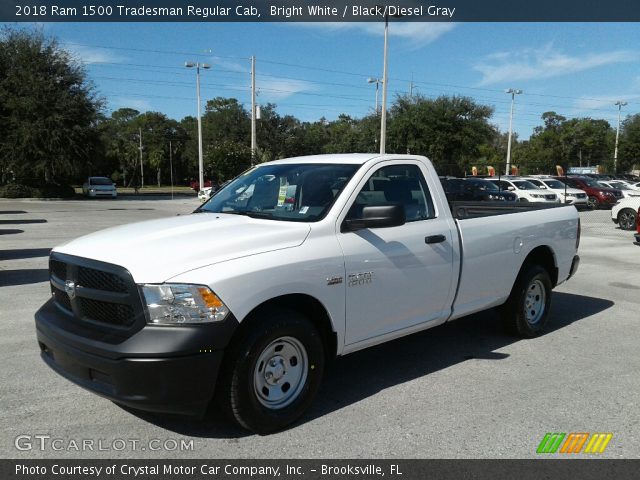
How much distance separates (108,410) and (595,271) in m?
9.34

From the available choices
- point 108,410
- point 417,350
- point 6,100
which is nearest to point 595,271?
point 417,350

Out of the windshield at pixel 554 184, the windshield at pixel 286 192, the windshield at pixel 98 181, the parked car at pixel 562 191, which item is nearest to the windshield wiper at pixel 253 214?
the windshield at pixel 286 192

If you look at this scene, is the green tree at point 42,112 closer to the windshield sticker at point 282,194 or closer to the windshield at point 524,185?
the windshield at point 524,185

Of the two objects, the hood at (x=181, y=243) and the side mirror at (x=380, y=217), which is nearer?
the hood at (x=181, y=243)

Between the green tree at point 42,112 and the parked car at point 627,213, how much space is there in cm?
3121

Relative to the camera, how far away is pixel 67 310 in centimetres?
379

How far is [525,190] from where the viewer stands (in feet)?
90.4

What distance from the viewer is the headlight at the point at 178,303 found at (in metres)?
3.27

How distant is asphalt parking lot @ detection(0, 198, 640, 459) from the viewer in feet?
11.7

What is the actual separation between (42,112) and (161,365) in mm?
36925

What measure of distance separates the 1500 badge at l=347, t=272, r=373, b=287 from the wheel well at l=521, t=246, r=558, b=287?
2626mm

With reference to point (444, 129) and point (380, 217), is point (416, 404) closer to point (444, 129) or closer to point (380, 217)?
point (380, 217)

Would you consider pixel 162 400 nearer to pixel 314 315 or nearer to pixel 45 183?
pixel 314 315

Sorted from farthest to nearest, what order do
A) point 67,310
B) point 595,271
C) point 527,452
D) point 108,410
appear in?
1. point 595,271
2. point 108,410
3. point 67,310
4. point 527,452
